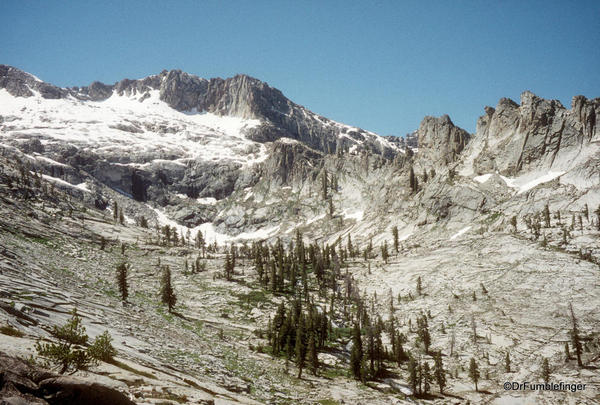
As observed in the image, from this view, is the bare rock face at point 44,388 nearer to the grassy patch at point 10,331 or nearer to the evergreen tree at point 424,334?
the grassy patch at point 10,331

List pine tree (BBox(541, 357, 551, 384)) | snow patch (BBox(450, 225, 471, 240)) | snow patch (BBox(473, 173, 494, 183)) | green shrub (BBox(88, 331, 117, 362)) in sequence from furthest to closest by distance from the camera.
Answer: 1. snow patch (BBox(473, 173, 494, 183))
2. snow patch (BBox(450, 225, 471, 240))
3. pine tree (BBox(541, 357, 551, 384))
4. green shrub (BBox(88, 331, 117, 362))

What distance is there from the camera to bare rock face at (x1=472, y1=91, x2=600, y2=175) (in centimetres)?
15512

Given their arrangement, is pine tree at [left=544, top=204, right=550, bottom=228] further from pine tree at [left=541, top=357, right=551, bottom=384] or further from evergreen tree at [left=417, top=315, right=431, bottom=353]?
pine tree at [left=541, top=357, right=551, bottom=384]

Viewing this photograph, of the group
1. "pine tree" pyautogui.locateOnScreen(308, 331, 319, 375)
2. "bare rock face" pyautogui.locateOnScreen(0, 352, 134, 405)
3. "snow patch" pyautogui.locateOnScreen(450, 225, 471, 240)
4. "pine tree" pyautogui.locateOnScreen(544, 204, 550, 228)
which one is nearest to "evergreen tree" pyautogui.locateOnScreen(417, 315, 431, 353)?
"pine tree" pyautogui.locateOnScreen(308, 331, 319, 375)

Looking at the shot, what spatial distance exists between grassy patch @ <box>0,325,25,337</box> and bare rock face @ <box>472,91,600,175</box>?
186939 millimetres

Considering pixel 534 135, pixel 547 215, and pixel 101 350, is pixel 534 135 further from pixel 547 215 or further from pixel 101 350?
pixel 101 350

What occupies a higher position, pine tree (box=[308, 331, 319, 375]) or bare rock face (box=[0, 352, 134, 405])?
bare rock face (box=[0, 352, 134, 405])

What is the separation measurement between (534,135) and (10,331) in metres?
200

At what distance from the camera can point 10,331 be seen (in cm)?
2575

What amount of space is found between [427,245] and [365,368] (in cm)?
8931

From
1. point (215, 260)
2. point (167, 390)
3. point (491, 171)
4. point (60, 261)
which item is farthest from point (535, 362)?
point (491, 171)

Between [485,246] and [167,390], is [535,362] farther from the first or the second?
[167,390]

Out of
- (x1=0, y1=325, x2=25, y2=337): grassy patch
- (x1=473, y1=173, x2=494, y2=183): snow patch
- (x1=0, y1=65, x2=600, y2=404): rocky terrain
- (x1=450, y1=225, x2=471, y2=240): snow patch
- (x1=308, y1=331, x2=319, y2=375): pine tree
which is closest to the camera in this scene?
(x1=0, y1=325, x2=25, y2=337): grassy patch

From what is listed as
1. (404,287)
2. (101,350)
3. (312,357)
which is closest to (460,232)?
(404,287)
